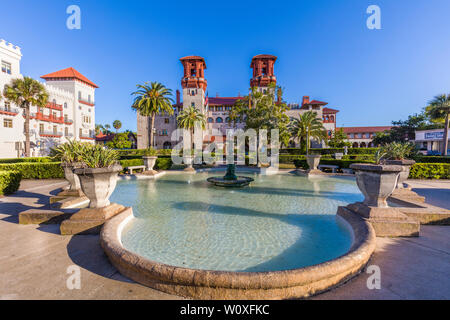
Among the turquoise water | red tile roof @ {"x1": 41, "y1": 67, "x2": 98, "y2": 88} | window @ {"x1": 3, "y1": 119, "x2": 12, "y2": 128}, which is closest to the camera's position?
the turquoise water

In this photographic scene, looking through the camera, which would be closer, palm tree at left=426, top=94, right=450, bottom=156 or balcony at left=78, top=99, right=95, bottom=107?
palm tree at left=426, top=94, right=450, bottom=156

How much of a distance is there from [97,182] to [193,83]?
1860 inches

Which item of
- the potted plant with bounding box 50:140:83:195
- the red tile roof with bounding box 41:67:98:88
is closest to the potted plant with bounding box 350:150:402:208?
the potted plant with bounding box 50:140:83:195

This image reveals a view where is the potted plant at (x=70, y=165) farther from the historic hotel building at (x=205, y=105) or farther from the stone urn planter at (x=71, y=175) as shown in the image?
the historic hotel building at (x=205, y=105)

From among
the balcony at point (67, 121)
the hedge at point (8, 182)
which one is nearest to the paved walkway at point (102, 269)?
the hedge at point (8, 182)

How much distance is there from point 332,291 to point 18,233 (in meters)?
6.89

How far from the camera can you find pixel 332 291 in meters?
2.75

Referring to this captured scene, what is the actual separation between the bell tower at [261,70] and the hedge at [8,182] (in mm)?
45814

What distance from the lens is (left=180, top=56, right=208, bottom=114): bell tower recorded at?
47.7m

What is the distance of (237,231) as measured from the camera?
16.8ft

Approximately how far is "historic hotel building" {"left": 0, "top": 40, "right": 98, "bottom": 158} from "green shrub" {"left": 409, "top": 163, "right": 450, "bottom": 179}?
4078cm

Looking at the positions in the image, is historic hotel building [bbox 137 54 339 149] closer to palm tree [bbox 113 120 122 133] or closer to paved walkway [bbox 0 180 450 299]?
paved walkway [bbox 0 180 450 299]
